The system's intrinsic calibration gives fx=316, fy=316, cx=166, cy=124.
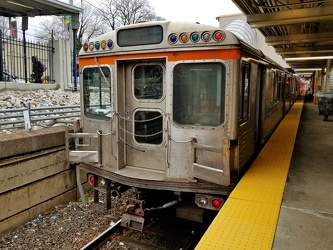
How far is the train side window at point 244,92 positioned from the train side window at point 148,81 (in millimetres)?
1170

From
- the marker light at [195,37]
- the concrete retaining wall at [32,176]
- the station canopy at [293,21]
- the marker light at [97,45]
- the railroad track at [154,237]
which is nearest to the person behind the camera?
the marker light at [195,37]

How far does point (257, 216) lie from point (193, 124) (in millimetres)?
1491

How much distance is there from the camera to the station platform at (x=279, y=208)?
301 cm

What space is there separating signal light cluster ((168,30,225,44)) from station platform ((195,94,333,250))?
6.60ft

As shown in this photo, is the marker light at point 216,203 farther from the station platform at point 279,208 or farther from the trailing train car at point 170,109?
the station platform at point 279,208

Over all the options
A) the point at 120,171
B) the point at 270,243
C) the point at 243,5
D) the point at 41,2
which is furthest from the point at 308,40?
the point at 41,2

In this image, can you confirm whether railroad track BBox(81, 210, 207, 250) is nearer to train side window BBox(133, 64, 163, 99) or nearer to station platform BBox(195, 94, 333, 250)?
station platform BBox(195, 94, 333, 250)

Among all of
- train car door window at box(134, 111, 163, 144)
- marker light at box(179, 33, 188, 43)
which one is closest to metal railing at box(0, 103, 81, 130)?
train car door window at box(134, 111, 163, 144)

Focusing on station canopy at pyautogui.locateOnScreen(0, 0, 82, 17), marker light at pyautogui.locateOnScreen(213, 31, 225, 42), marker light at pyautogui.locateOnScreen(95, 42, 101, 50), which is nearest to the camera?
marker light at pyautogui.locateOnScreen(213, 31, 225, 42)

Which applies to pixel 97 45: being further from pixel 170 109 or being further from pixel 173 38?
pixel 170 109

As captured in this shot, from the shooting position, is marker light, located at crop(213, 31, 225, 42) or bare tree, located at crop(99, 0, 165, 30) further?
bare tree, located at crop(99, 0, 165, 30)

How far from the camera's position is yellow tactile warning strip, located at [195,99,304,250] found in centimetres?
298

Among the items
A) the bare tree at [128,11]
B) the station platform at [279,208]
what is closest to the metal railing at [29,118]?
the station platform at [279,208]

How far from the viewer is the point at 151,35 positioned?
4.46 m
